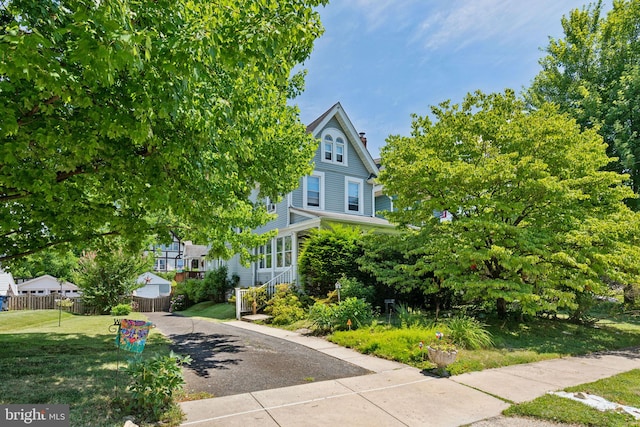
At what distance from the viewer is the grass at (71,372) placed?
16.0ft

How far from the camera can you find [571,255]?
31.9 ft

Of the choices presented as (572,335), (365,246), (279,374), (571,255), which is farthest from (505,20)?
(279,374)

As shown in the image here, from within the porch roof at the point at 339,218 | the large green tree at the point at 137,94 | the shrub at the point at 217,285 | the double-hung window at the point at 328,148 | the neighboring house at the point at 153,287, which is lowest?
the neighboring house at the point at 153,287

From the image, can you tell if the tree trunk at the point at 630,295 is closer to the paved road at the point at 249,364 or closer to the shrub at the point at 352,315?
the shrub at the point at 352,315

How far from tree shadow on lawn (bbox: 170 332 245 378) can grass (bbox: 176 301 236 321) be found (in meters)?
5.14

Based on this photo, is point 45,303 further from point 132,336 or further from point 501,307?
point 501,307

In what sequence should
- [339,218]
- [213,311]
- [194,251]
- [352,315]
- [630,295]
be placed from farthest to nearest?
[194,251], [213,311], [339,218], [630,295], [352,315]

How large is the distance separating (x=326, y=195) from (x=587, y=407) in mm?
15820

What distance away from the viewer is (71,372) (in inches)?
259

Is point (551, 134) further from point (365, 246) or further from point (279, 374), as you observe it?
point (279, 374)

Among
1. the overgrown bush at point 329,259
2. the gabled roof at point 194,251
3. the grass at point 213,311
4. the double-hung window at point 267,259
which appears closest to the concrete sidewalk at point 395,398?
the overgrown bush at point 329,259

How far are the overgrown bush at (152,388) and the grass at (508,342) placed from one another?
485 centimetres

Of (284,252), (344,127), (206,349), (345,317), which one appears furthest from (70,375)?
(344,127)

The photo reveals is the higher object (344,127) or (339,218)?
(344,127)
